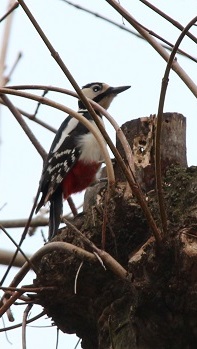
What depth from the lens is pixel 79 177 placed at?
4.24 meters

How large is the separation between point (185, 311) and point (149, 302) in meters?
0.11

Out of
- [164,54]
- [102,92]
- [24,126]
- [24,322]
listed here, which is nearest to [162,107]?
[164,54]

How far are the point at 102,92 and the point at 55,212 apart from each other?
1.27 metres

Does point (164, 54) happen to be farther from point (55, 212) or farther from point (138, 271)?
point (55, 212)

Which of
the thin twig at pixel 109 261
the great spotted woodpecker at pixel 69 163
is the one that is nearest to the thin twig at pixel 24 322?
the thin twig at pixel 109 261

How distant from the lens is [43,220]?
12.6 ft

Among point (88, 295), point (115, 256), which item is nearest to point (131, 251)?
point (115, 256)

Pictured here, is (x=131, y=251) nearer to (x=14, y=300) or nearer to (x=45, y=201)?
(x=14, y=300)

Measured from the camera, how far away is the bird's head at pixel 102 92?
4754mm

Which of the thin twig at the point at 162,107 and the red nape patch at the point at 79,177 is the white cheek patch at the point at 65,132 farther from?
the thin twig at the point at 162,107

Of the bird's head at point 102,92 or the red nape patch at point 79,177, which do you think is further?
the bird's head at point 102,92

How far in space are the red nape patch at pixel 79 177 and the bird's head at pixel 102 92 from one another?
2.29ft

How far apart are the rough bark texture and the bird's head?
73.1 inches

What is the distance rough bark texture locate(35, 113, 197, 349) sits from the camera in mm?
2197
